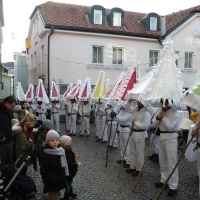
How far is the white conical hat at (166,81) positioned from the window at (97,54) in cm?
1423

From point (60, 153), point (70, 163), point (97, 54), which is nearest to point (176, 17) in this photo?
point (97, 54)

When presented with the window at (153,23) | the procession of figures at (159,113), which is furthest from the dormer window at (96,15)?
the procession of figures at (159,113)

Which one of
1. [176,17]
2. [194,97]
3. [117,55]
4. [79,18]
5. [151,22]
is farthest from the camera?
[176,17]

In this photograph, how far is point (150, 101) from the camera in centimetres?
546

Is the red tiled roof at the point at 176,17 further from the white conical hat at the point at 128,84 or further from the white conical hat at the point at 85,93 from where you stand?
the white conical hat at the point at 128,84

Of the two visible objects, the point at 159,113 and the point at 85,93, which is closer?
Answer: the point at 159,113

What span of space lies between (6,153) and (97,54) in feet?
48.6

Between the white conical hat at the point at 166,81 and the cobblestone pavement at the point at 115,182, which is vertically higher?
the white conical hat at the point at 166,81

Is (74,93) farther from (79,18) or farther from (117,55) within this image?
(79,18)

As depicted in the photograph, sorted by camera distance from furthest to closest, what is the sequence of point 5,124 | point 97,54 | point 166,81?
point 97,54, point 5,124, point 166,81

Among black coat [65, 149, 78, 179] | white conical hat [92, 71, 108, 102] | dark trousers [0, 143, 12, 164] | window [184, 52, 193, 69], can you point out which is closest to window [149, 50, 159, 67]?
window [184, 52, 193, 69]

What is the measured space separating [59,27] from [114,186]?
1440 centimetres

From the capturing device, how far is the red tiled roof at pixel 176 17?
22141 millimetres

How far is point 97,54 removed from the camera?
19.7 metres
